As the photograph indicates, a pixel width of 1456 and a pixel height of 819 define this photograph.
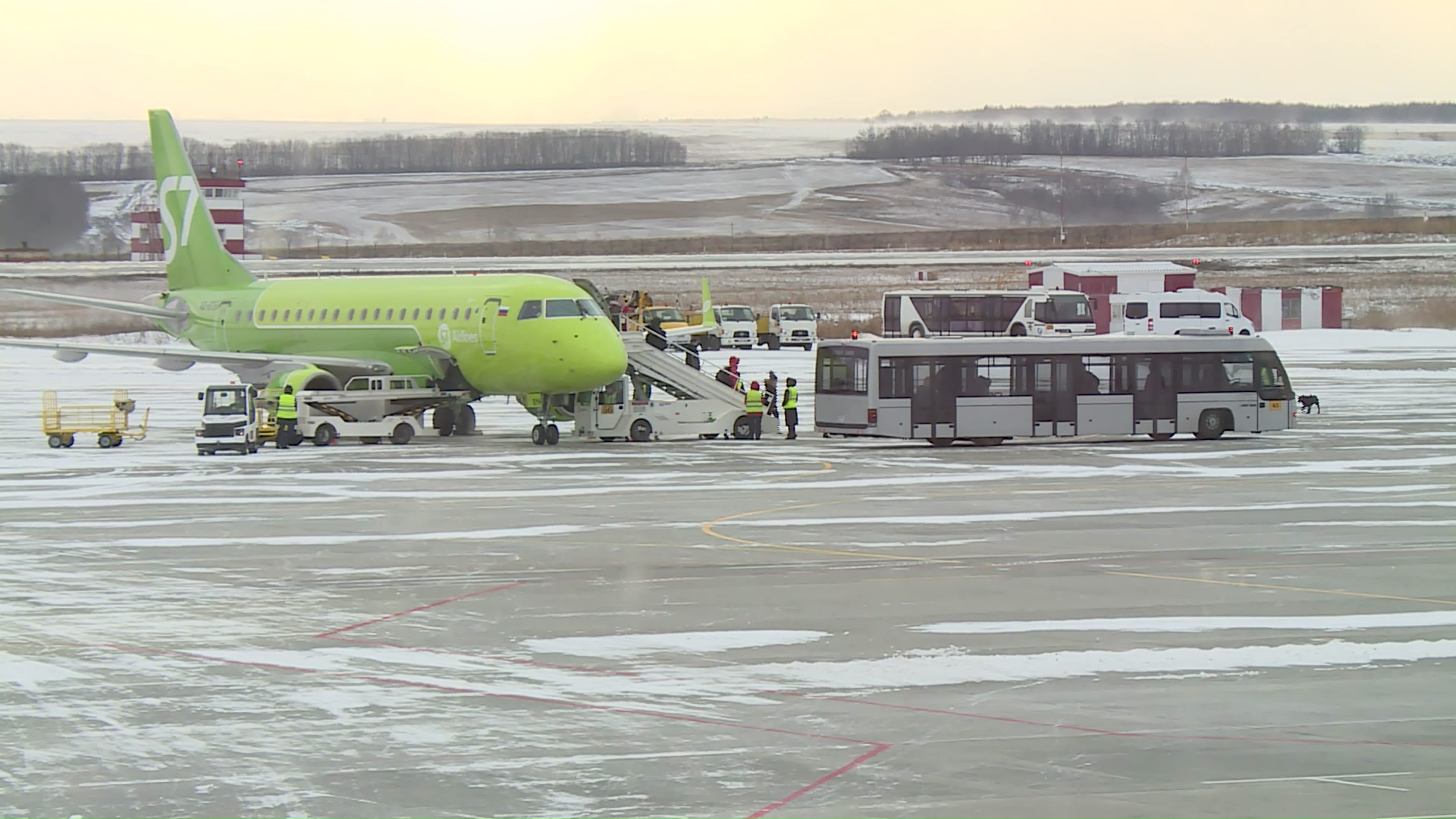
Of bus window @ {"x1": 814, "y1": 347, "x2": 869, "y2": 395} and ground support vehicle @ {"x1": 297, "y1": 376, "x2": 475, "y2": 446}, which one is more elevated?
bus window @ {"x1": 814, "y1": 347, "x2": 869, "y2": 395}

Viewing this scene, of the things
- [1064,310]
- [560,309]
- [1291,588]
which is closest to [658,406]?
[560,309]

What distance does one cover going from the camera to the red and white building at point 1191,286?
84.6 meters

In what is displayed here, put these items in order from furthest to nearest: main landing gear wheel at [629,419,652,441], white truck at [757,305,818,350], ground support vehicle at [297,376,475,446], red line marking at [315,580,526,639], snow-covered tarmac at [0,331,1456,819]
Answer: white truck at [757,305,818,350] < main landing gear wheel at [629,419,652,441] < ground support vehicle at [297,376,475,446] < red line marking at [315,580,526,639] < snow-covered tarmac at [0,331,1456,819]

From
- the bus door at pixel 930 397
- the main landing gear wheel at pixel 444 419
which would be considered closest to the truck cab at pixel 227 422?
the main landing gear wheel at pixel 444 419

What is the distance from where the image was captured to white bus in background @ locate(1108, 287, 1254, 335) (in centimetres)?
7175

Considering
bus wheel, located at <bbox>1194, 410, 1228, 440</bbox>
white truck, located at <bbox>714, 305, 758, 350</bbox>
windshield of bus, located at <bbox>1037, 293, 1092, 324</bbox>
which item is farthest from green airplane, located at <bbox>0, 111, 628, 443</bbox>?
white truck, located at <bbox>714, 305, 758, 350</bbox>

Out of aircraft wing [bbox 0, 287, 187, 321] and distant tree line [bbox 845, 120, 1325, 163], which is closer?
aircraft wing [bbox 0, 287, 187, 321]

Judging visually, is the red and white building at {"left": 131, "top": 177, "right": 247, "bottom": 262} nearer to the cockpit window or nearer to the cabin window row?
the cabin window row

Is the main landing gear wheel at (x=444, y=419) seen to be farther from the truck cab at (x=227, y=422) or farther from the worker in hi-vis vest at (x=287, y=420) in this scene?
the truck cab at (x=227, y=422)

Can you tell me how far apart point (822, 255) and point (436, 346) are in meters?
90.9

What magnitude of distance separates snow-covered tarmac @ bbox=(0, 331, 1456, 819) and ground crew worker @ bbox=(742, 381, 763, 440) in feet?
29.5

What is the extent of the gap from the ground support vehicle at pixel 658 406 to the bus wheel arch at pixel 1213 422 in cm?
1064

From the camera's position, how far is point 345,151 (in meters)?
190

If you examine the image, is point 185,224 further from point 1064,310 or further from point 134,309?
point 1064,310
